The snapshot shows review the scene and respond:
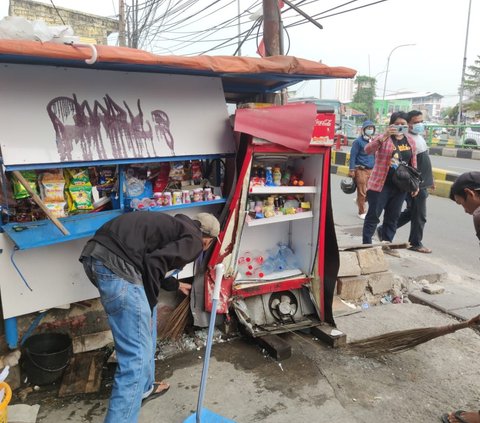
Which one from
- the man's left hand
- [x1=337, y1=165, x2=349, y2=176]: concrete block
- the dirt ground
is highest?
[x1=337, y1=165, x2=349, y2=176]: concrete block

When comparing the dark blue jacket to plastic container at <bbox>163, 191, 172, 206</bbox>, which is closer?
plastic container at <bbox>163, 191, 172, 206</bbox>

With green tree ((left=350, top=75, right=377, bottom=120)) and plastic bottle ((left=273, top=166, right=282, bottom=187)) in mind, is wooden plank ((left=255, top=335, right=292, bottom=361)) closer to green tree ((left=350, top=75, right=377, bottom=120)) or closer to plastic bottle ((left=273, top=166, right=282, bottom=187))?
plastic bottle ((left=273, top=166, right=282, bottom=187))

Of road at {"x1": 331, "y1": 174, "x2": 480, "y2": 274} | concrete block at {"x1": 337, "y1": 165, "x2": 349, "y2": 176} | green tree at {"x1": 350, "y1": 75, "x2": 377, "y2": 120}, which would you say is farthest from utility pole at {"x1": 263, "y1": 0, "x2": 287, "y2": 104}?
green tree at {"x1": 350, "y1": 75, "x2": 377, "y2": 120}

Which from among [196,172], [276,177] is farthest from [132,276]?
[276,177]

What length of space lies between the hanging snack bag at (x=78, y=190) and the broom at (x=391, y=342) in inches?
101

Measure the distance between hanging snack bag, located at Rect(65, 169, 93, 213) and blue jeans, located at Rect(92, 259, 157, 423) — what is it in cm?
88

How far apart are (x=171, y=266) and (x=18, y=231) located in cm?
112

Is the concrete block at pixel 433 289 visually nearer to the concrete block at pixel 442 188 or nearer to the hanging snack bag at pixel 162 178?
the hanging snack bag at pixel 162 178

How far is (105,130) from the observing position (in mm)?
3078

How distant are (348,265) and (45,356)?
121 inches

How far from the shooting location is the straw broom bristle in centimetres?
364

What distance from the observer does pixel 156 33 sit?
14.1 meters

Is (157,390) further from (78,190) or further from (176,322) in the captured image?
(78,190)

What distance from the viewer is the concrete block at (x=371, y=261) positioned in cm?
464
